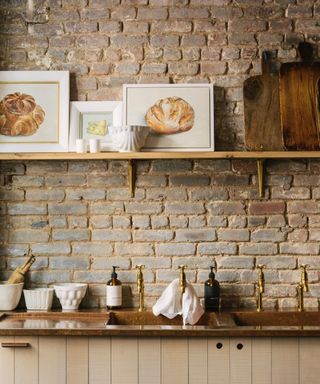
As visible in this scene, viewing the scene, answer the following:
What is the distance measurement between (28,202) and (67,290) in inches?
21.6

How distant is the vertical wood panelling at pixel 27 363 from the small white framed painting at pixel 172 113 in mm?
1173

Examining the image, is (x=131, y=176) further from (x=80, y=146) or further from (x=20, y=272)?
(x=20, y=272)

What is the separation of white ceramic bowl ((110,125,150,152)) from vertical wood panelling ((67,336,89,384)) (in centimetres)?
98

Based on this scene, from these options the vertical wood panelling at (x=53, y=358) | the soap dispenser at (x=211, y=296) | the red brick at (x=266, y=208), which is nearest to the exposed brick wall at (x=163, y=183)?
the red brick at (x=266, y=208)

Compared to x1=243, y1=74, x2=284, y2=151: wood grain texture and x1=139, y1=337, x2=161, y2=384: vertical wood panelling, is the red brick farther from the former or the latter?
x1=139, y1=337, x2=161, y2=384: vertical wood panelling

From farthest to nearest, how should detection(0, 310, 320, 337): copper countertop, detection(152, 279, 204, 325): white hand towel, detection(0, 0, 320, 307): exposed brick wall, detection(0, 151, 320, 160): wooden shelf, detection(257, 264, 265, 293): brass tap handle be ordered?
detection(0, 0, 320, 307): exposed brick wall < detection(257, 264, 265, 293): brass tap handle < detection(0, 151, 320, 160): wooden shelf < detection(152, 279, 204, 325): white hand towel < detection(0, 310, 320, 337): copper countertop

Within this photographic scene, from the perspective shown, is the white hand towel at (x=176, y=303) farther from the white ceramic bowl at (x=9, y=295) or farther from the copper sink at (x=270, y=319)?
the white ceramic bowl at (x=9, y=295)

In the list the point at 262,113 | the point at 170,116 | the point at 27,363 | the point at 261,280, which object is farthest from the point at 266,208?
the point at 27,363

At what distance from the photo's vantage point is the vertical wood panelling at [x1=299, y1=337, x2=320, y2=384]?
8.61 ft

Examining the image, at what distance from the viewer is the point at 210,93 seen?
3.24 meters

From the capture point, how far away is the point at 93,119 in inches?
128

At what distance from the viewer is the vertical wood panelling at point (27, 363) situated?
2691 millimetres

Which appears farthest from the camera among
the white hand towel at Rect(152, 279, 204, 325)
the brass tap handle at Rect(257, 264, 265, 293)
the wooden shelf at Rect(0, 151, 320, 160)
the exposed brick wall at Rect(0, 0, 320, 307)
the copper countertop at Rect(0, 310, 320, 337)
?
the exposed brick wall at Rect(0, 0, 320, 307)

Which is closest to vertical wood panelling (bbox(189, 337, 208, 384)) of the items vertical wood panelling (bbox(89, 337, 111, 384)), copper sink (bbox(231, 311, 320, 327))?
vertical wood panelling (bbox(89, 337, 111, 384))
